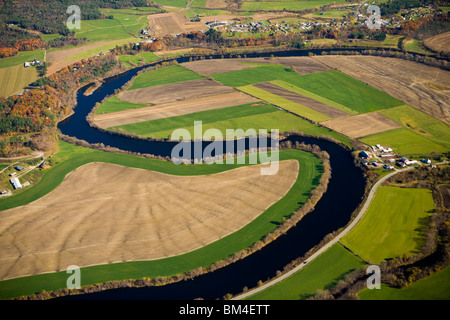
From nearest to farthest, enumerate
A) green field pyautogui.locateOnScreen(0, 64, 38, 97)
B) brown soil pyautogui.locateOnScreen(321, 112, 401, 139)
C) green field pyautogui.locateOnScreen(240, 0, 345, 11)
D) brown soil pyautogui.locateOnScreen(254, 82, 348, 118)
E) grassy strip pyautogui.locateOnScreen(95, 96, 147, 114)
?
1. brown soil pyautogui.locateOnScreen(321, 112, 401, 139)
2. brown soil pyautogui.locateOnScreen(254, 82, 348, 118)
3. grassy strip pyautogui.locateOnScreen(95, 96, 147, 114)
4. green field pyautogui.locateOnScreen(0, 64, 38, 97)
5. green field pyautogui.locateOnScreen(240, 0, 345, 11)

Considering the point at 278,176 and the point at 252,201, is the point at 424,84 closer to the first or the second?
the point at 278,176

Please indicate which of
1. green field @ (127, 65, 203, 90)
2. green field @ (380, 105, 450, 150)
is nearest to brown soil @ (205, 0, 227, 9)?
green field @ (127, 65, 203, 90)

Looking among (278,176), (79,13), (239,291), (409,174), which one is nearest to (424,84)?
(409,174)

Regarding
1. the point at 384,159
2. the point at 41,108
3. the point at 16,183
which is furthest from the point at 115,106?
the point at 384,159

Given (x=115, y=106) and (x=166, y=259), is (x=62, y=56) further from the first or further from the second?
(x=166, y=259)

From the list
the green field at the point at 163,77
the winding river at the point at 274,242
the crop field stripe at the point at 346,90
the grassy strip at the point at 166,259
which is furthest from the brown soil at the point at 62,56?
Answer: the crop field stripe at the point at 346,90

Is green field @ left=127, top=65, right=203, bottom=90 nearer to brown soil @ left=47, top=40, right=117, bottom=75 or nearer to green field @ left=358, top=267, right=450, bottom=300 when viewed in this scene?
brown soil @ left=47, top=40, right=117, bottom=75
